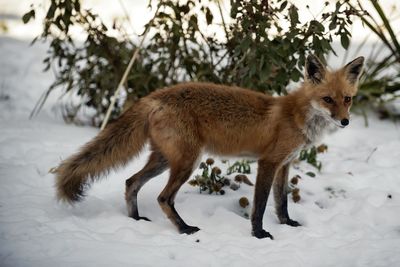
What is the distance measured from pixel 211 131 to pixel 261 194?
60 cm

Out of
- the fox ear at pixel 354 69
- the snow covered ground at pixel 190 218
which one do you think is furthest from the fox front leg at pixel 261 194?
the fox ear at pixel 354 69

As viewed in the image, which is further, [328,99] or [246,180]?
[246,180]

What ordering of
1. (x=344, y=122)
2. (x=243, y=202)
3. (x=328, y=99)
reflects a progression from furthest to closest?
(x=243, y=202) → (x=328, y=99) → (x=344, y=122)

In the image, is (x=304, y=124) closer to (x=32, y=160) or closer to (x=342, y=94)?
(x=342, y=94)

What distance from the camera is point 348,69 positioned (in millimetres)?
3645

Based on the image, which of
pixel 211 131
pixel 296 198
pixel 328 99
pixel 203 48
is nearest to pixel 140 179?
pixel 211 131

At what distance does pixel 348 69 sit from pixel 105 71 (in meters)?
2.76

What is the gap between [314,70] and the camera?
3.65 m

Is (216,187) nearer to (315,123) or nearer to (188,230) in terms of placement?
→ (188,230)

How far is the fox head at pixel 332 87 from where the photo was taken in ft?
11.5

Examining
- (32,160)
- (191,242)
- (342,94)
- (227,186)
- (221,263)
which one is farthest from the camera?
(32,160)

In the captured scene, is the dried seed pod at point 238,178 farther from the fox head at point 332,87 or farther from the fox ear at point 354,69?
the fox ear at point 354,69

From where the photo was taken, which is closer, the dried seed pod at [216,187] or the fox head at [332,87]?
the fox head at [332,87]

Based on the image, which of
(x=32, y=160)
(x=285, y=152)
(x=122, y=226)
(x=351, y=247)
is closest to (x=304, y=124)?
(x=285, y=152)
